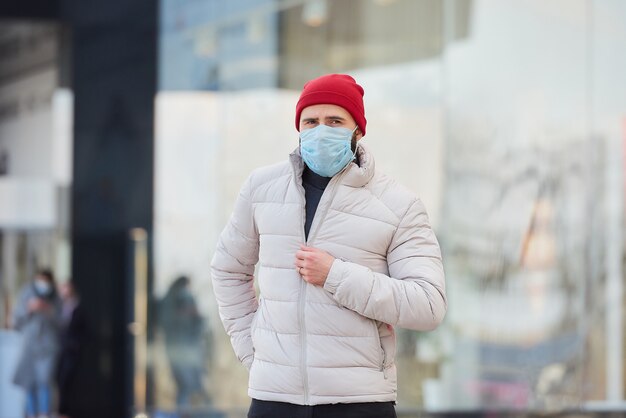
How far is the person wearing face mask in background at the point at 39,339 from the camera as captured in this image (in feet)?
44.4

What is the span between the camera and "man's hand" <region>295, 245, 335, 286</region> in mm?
3689

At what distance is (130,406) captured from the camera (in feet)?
42.1

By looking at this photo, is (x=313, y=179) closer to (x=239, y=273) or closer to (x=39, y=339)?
(x=239, y=273)

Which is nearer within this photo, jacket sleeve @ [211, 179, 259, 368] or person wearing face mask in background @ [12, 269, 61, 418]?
jacket sleeve @ [211, 179, 259, 368]

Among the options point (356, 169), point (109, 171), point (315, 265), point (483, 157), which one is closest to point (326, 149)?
point (356, 169)

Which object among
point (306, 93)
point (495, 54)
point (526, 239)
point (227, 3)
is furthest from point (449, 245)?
point (306, 93)

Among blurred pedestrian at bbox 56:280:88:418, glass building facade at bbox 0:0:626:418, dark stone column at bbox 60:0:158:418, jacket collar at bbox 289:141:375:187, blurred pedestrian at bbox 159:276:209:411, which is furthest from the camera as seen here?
blurred pedestrian at bbox 56:280:88:418

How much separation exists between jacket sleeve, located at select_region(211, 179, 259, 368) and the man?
30 mm

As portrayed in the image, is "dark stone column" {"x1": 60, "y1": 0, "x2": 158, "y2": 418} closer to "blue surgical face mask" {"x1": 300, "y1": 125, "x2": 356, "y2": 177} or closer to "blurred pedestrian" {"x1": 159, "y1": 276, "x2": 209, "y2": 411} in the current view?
"blurred pedestrian" {"x1": 159, "y1": 276, "x2": 209, "y2": 411}

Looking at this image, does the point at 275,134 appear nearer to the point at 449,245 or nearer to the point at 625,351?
the point at 449,245

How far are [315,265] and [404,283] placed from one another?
10.2 inches

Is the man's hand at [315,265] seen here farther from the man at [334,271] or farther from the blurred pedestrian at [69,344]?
the blurred pedestrian at [69,344]

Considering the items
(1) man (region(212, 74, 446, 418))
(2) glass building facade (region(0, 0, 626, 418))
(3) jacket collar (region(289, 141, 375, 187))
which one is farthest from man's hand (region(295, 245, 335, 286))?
(2) glass building facade (region(0, 0, 626, 418))

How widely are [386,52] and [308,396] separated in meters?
7.70
